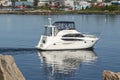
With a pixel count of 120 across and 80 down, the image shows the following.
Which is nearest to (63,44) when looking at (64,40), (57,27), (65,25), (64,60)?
(64,40)

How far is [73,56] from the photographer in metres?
35.4

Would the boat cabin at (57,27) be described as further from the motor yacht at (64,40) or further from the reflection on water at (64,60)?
the reflection on water at (64,60)

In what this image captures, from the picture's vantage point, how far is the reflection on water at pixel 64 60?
91.2 feet

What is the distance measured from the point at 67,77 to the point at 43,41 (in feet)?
48.9

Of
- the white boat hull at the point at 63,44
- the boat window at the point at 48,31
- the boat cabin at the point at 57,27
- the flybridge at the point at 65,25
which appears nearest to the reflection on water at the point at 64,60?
the white boat hull at the point at 63,44

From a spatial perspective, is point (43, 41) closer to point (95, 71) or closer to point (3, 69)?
point (95, 71)

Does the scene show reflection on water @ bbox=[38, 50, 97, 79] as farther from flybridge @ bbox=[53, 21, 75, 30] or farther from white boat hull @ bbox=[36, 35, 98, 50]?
flybridge @ bbox=[53, 21, 75, 30]

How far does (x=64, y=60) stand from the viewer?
33094 millimetres

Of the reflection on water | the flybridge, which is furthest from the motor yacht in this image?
the flybridge

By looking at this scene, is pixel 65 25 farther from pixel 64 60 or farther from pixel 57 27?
pixel 64 60

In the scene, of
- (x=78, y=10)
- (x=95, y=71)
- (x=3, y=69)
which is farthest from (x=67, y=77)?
(x=78, y=10)

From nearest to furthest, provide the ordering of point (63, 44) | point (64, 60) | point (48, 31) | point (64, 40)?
point (64, 60)
point (64, 40)
point (63, 44)
point (48, 31)

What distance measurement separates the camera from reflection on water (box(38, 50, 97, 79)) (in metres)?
27.8

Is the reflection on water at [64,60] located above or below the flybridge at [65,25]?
below
